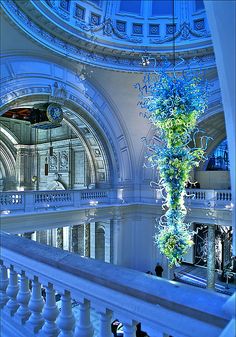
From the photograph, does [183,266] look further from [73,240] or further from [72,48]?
[72,48]

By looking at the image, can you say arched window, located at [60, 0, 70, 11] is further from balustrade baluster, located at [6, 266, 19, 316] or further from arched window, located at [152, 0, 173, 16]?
balustrade baluster, located at [6, 266, 19, 316]

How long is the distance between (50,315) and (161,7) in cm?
1155

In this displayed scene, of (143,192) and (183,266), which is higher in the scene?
(143,192)

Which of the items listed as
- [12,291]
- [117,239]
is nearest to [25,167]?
[117,239]

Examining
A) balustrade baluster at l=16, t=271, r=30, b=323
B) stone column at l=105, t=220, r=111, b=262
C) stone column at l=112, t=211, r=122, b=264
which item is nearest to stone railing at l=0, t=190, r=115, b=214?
stone column at l=112, t=211, r=122, b=264

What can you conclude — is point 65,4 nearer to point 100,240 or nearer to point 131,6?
point 131,6

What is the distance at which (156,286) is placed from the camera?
54.8 inches

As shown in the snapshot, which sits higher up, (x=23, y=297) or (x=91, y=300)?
(x=91, y=300)

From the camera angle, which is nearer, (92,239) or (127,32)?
(127,32)

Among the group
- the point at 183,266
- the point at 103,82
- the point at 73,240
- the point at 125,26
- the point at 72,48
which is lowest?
the point at 183,266

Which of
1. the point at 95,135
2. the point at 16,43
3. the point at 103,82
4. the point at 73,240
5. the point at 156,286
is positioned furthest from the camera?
the point at 73,240

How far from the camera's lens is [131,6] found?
10.9m

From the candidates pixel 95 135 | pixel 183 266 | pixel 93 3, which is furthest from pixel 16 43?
pixel 183 266

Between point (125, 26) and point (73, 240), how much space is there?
1033cm
